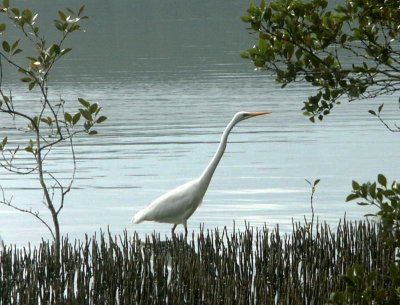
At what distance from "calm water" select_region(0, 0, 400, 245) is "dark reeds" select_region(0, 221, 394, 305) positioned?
10.8ft

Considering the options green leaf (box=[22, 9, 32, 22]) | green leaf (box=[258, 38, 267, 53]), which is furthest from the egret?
green leaf (box=[258, 38, 267, 53])

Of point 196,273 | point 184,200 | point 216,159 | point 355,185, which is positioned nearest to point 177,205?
point 184,200

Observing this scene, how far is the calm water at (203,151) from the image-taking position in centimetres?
1150

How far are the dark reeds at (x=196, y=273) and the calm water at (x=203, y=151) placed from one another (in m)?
3.30

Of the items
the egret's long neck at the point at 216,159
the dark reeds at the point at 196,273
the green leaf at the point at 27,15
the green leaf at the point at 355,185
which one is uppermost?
the green leaf at the point at 27,15

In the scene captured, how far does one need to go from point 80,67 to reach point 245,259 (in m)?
31.8

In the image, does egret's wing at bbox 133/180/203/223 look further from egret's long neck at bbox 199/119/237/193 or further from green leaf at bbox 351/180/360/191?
green leaf at bbox 351/180/360/191

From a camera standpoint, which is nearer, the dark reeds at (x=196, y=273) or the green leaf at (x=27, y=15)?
the dark reeds at (x=196, y=273)

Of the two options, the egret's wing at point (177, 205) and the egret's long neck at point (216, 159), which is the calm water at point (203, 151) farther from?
the egret's long neck at point (216, 159)

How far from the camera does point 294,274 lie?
256 inches

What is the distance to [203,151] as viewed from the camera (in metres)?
16.5

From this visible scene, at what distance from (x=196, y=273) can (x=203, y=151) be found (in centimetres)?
1009

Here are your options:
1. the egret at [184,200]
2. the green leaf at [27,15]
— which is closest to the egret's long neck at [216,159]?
the egret at [184,200]

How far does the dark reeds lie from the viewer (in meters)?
6.14
